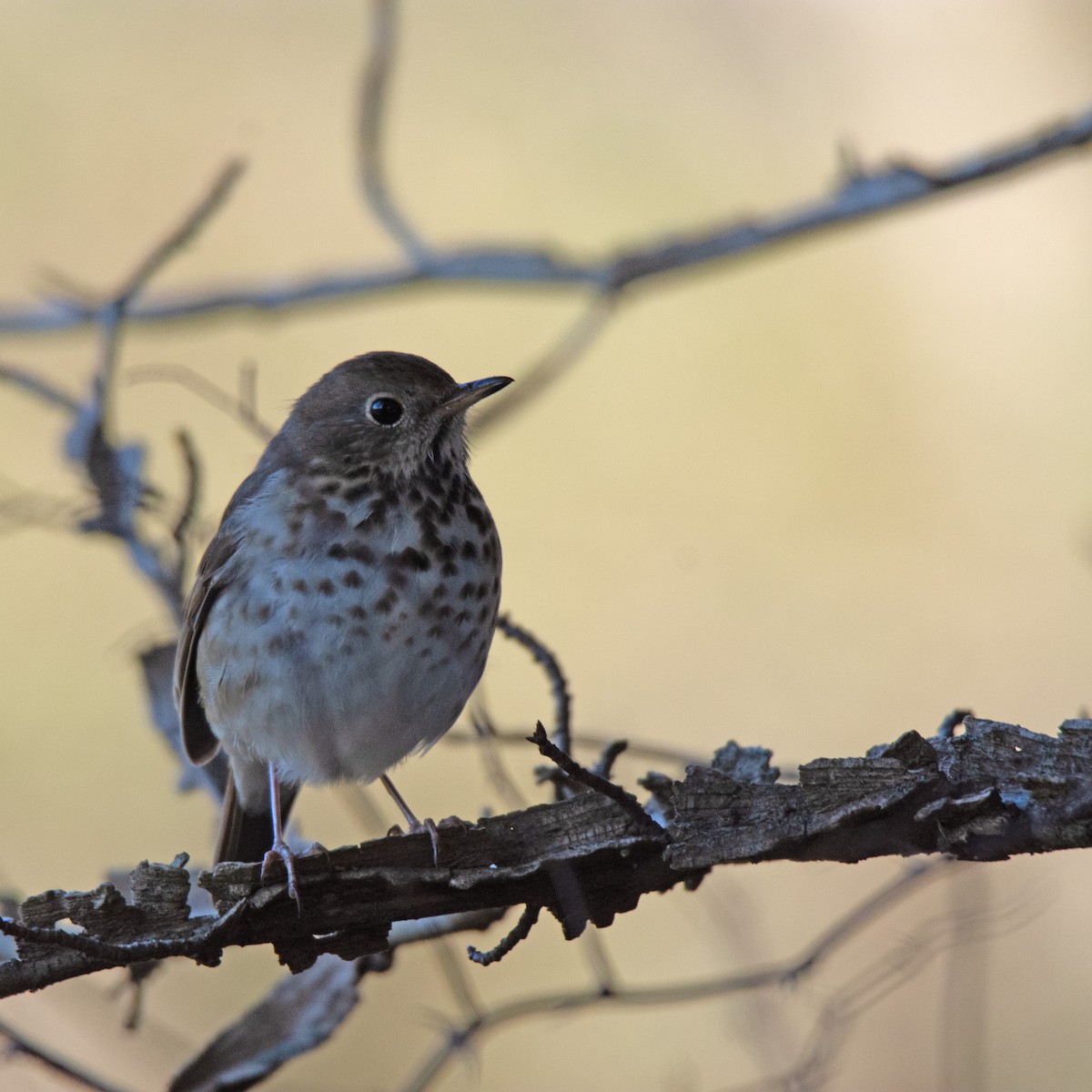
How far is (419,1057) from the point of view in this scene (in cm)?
536

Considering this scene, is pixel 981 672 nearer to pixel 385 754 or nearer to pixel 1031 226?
pixel 1031 226

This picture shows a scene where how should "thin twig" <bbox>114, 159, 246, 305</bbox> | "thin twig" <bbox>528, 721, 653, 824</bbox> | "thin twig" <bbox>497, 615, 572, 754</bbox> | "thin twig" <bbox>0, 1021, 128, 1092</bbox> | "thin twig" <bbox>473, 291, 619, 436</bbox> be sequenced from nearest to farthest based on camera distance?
"thin twig" <bbox>528, 721, 653, 824</bbox>, "thin twig" <bbox>0, 1021, 128, 1092</bbox>, "thin twig" <bbox>497, 615, 572, 754</bbox>, "thin twig" <bbox>114, 159, 246, 305</bbox>, "thin twig" <bbox>473, 291, 619, 436</bbox>

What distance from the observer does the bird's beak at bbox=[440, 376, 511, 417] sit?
3525mm

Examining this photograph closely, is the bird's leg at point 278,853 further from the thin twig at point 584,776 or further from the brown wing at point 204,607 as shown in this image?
the thin twig at point 584,776

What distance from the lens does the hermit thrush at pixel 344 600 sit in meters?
3.25

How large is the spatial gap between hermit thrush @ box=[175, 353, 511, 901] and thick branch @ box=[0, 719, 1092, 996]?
688 millimetres

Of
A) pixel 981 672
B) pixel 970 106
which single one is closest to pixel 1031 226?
pixel 970 106

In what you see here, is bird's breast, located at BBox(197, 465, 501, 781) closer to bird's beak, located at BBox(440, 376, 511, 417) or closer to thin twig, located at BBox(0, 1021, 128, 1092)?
bird's beak, located at BBox(440, 376, 511, 417)

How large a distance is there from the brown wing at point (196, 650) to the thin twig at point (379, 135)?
3.63 ft

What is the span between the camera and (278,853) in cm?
275

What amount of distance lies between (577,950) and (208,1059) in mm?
2761

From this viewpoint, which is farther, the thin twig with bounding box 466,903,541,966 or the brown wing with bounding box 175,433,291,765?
the brown wing with bounding box 175,433,291,765

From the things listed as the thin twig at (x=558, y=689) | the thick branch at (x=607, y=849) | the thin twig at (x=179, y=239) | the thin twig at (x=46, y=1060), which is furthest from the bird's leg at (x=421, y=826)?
the thin twig at (x=179, y=239)

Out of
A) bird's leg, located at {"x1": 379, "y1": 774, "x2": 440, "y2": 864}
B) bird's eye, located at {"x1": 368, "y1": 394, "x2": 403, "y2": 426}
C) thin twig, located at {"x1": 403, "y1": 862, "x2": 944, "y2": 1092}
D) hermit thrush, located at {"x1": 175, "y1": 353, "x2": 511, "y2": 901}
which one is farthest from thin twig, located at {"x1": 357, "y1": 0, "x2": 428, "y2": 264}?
thin twig, located at {"x1": 403, "y1": 862, "x2": 944, "y2": 1092}
